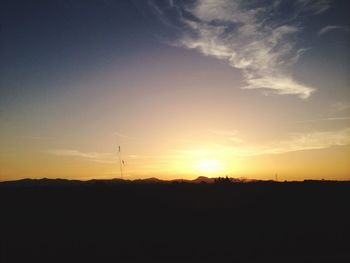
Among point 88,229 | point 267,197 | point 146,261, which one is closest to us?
point 146,261

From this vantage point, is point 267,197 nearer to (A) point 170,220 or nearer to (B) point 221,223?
(B) point 221,223

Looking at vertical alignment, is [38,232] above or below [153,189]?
below

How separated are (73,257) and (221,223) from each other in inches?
329

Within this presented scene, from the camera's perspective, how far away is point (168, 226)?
18.4m

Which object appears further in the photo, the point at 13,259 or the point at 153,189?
the point at 153,189

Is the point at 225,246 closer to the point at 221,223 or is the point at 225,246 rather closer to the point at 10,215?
the point at 221,223

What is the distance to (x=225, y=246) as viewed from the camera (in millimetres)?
16094

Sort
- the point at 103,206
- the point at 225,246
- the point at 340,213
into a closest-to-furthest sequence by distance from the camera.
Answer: the point at 225,246
the point at 103,206
the point at 340,213

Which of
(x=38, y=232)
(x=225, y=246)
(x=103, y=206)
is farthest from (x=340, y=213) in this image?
(x=38, y=232)

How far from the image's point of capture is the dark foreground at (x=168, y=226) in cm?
1509

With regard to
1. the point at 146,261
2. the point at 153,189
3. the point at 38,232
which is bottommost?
the point at 146,261

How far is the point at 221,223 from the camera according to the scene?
1920cm

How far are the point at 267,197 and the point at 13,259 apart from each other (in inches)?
686

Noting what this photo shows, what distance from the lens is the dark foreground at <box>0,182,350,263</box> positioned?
15.1 meters
